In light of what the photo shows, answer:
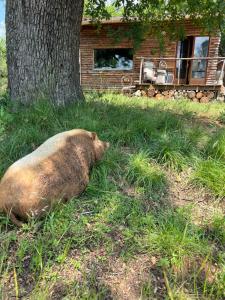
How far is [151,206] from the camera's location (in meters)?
2.69

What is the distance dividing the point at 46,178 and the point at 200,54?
13.5 meters

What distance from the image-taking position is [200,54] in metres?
14.1

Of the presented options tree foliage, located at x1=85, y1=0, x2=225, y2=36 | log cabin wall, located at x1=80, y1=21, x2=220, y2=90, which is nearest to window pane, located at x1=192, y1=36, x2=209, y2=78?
log cabin wall, located at x1=80, y1=21, x2=220, y2=90

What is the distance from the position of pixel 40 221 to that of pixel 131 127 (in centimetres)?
188

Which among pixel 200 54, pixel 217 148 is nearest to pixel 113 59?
pixel 200 54

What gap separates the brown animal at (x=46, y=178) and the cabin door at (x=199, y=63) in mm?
12295

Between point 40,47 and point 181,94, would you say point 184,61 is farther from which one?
point 40,47

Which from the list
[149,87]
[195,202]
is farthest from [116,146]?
[149,87]

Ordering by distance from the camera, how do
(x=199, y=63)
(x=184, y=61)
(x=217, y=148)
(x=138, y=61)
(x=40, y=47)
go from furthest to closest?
(x=184, y=61) → (x=199, y=63) → (x=138, y=61) → (x=40, y=47) → (x=217, y=148)

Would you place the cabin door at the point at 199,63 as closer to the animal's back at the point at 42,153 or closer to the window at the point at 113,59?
the window at the point at 113,59

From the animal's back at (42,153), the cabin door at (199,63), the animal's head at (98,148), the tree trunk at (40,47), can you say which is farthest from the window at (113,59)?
the animal's back at (42,153)

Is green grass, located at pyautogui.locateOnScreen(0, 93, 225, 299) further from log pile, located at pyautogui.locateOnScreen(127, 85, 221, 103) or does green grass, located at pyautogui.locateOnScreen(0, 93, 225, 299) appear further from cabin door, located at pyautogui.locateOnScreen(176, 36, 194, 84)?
cabin door, located at pyautogui.locateOnScreen(176, 36, 194, 84)

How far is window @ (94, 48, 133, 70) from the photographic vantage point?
45.5 ft

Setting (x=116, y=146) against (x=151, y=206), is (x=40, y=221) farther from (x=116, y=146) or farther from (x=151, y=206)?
(x=116, y=146)
